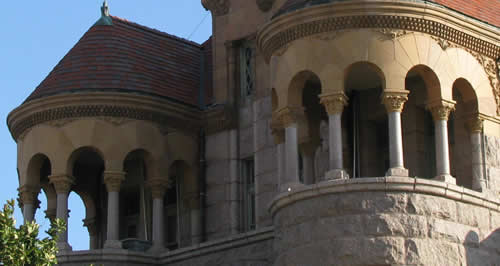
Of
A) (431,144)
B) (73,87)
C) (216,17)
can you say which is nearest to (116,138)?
(73,87)

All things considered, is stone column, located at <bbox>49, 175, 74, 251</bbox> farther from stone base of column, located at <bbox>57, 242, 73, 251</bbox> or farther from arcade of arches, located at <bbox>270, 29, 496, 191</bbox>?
arcade of arches, located at <bbox>270, 29, 496, 191</bbox>

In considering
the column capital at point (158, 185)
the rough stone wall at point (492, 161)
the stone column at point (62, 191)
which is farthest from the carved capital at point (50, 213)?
the rough stone wall at point (492, 161)

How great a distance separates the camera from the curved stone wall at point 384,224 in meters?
29.3

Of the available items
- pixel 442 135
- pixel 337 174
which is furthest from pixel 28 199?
pixel 442 135

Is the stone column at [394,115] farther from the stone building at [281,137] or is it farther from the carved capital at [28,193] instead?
the carved capital at [28,193]

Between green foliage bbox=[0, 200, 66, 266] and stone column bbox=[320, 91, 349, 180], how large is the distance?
648cm

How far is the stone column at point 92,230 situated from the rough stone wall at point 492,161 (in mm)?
11746

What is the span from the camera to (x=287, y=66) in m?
31.6

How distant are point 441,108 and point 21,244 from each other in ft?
31.3

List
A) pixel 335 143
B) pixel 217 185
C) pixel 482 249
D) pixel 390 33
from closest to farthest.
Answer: pixel 335 143
pixel 482 249
pixel 390 33
pixel 217 185

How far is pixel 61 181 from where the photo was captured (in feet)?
118

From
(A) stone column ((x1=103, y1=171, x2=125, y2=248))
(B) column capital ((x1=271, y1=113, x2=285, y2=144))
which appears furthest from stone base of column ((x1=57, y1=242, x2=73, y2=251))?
(B) column capital ((x1=271, y1=113, x2=285, y2=144))

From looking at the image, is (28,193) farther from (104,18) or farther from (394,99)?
(394,99)

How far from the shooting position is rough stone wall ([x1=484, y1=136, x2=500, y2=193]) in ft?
103
